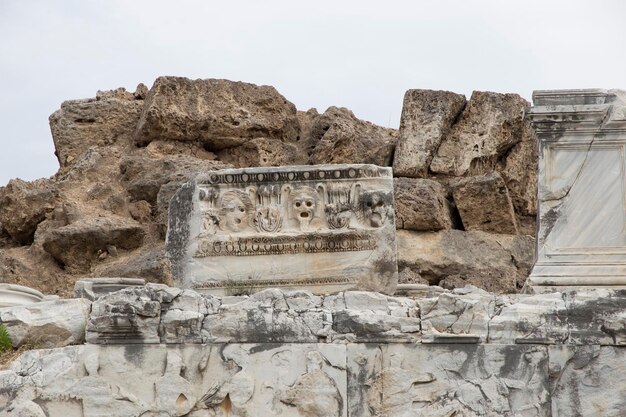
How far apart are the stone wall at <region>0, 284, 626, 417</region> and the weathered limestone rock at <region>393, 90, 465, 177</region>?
5901mm

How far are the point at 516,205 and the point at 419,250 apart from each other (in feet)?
4.85

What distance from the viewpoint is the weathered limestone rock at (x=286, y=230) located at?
14070 mm

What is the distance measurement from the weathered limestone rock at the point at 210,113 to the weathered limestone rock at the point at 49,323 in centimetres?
596

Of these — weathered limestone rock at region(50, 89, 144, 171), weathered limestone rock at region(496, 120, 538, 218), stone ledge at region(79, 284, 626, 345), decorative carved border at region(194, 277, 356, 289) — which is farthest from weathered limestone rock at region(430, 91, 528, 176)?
stone ledge at region(79, 284, 626, 345)

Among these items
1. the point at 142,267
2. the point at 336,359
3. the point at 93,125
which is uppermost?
the point at 93,125

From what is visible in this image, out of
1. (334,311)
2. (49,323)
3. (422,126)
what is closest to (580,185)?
(334,311)

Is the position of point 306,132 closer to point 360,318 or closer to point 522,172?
point 522,172

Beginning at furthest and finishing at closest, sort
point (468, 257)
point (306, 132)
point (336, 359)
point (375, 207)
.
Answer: point (306, 132) < point (468, 257) < point (375, 207) < point (336, 359)

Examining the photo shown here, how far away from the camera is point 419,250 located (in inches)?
715

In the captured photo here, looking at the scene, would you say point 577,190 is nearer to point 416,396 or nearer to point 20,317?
point 416,396

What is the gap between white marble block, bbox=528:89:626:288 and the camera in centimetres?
1334

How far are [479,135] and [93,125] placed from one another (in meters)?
4.65

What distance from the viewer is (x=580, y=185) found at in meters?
13.6

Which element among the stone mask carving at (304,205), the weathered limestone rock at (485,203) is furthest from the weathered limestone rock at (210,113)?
the stone mask carving at (304,205)
